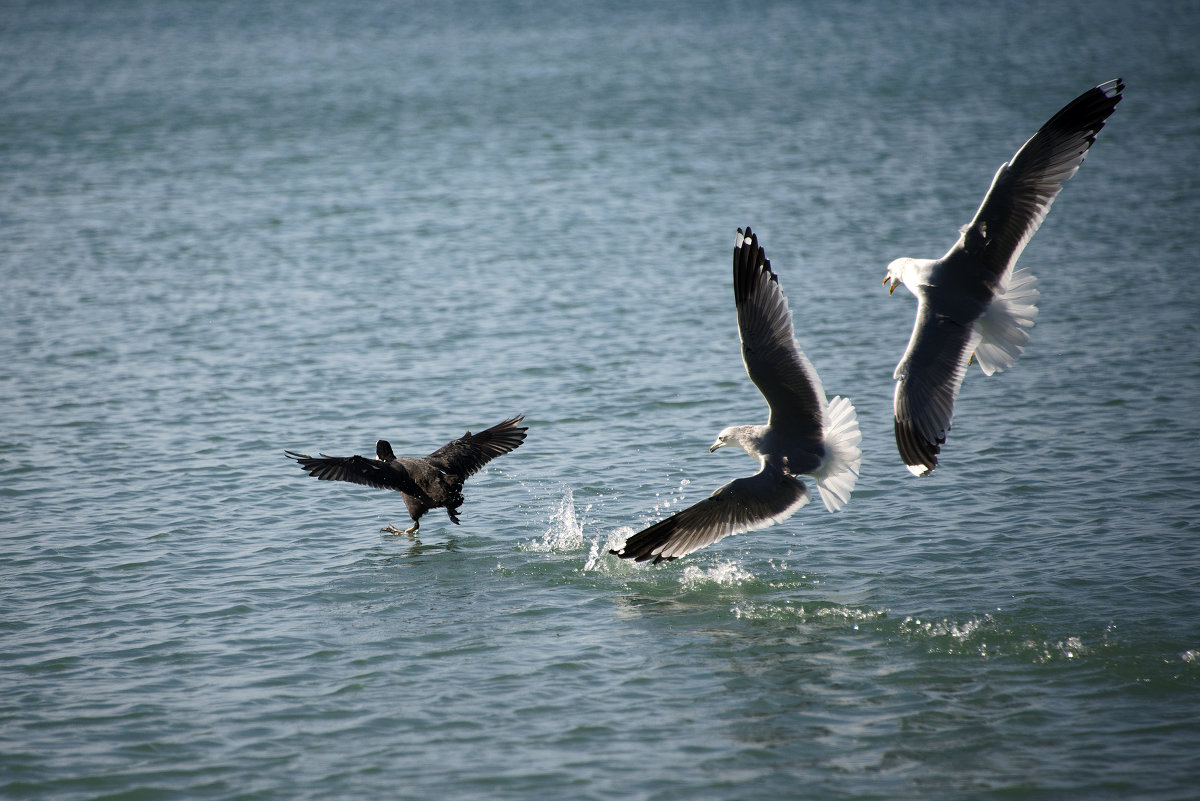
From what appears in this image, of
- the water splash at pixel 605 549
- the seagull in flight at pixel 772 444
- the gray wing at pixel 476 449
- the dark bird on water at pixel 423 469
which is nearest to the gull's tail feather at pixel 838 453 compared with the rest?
the seagull in flight at pixel 772 444

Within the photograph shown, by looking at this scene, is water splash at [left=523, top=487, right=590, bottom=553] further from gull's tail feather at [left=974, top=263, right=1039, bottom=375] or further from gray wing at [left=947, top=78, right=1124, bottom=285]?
gray wing at [left=947, top=78, right=1124, bottom=285]

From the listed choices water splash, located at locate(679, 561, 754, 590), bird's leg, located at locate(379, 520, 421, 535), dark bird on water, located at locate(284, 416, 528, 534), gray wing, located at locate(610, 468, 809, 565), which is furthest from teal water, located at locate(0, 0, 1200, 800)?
gray wing, located at locate(610, 468, 809, 565)

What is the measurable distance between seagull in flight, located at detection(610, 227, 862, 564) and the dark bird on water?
258cm

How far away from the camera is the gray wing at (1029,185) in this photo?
28.3 ft

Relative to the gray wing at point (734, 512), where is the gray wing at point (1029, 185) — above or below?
above

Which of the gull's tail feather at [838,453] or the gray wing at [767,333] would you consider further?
the gull's tail feather at [838,453]

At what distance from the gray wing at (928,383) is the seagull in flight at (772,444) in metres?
0.38

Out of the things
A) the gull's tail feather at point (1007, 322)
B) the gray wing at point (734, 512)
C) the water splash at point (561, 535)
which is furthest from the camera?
the water splash at point (561, 535)

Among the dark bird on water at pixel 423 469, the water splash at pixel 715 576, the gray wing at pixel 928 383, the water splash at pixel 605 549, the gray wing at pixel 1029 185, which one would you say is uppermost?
the gray wing at pixel 1029 185

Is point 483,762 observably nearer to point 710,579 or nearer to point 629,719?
point 629,719

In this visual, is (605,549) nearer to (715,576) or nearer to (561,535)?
(561,535)

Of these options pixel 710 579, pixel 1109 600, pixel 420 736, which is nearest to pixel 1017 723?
pixel 1109 600

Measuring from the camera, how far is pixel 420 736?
7.43m

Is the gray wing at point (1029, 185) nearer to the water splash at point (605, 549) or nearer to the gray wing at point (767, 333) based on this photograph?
the gray wing at point (767, 333)
